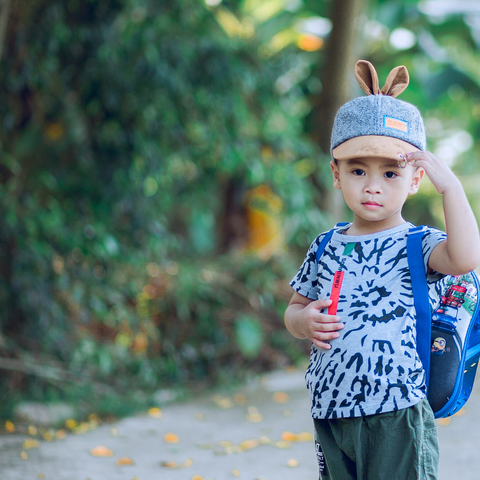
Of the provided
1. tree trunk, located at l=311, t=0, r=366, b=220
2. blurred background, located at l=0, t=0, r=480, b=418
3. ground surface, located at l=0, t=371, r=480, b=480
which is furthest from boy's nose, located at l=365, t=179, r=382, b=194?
tree trunk, located at l=311, t=0, r=366, b=220

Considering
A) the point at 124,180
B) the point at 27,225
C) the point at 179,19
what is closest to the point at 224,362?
the point at 124,180

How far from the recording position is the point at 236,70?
14.6 ft

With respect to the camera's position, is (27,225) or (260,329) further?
(260,329)

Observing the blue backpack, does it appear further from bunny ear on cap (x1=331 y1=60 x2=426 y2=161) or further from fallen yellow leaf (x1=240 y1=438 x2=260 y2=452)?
fallen yellow leaf (x1=240 y1=438 x2=260 y2=452)

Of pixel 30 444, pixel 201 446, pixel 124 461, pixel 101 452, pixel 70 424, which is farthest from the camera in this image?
pixel 70 424

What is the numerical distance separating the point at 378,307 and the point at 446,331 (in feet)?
0.68

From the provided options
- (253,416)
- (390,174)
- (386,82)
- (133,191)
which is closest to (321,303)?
(390,174)

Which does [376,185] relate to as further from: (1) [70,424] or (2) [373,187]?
(1) [70,424]

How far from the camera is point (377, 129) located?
1.64 metres

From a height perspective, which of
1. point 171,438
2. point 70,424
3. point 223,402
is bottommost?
point 171,438

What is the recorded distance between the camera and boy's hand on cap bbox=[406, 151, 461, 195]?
1576mm

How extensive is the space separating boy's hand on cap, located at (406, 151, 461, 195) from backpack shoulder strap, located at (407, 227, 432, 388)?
0.16m

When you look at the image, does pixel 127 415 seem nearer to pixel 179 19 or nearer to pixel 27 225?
pixel 27 225

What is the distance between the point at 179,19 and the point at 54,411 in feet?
9.66
